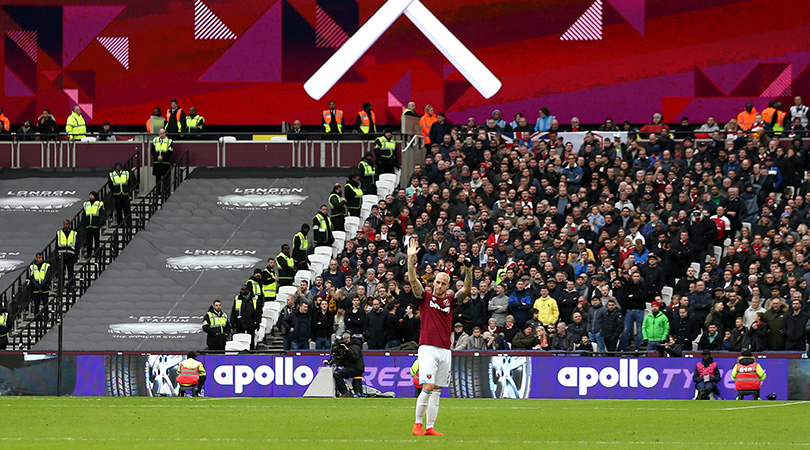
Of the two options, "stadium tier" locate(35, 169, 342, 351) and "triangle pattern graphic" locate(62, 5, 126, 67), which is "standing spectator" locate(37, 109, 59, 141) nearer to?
"triangle pattern graphic" locate(62, 5, 126, 67)

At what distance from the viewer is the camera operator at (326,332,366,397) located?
86.9ft

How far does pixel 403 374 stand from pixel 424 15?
8.47 metres

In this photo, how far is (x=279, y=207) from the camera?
38.6 meters

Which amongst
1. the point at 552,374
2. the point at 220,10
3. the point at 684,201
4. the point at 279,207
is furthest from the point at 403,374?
the point at 220,10

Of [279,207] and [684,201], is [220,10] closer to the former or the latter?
[279,207]

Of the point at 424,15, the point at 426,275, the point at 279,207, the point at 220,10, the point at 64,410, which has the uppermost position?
the point at 220,10

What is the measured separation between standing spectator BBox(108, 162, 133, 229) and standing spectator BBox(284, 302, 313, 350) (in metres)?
9.90

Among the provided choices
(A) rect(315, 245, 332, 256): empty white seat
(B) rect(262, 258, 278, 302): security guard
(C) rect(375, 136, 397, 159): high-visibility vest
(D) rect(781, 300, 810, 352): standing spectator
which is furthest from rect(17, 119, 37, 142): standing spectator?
(D) rect(781, 300, 810, 352): standing spectator

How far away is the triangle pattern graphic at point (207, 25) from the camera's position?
4412cm

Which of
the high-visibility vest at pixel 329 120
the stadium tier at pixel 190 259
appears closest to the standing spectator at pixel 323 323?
the stadium tier at pixel 190 259

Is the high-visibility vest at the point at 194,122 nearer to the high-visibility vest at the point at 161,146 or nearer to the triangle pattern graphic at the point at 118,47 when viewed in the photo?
the high-visibility vest at the point at 161,146

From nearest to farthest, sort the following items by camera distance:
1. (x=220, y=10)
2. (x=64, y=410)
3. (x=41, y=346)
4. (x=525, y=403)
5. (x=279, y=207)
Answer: (x=64, y=410) → (x=525, y=403) → (x=41, y=346) → (x=279, y=207) → (x=220, y=10)

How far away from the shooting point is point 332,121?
40656 millimetres

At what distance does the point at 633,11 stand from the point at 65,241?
18100 millimetres
